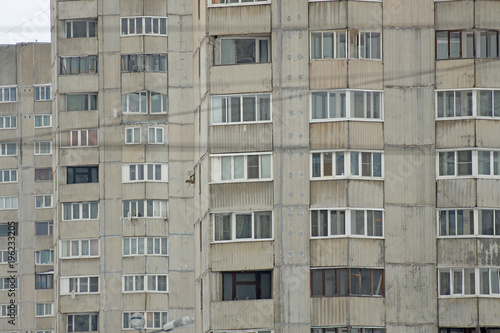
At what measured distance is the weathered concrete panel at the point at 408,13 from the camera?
59.8 m

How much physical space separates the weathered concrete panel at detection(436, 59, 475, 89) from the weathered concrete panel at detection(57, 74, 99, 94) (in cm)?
3329

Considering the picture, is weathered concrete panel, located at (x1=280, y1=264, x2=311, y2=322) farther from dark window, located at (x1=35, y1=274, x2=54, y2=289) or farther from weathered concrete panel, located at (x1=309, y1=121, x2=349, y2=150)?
dark window, located at (x1=35, y1=274, x2=54, y2=289)

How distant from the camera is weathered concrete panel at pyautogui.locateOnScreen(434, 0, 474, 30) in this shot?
59875 millimetres

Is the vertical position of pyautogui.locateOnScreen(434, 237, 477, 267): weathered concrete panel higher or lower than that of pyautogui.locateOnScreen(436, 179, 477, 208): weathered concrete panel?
lower

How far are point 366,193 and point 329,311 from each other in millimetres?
5216

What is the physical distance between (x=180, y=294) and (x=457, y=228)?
30.7 meters

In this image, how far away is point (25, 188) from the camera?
396 feet

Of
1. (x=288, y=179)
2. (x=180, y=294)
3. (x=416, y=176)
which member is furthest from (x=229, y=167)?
(x=180, y=294)

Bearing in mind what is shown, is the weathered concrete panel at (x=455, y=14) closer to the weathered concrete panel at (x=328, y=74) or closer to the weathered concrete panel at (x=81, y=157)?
the weathered concrete panel at (x=328, y=74)

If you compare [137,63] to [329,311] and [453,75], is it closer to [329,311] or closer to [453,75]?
[453,75]

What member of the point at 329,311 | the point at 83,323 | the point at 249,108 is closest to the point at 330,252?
the point at 329,311

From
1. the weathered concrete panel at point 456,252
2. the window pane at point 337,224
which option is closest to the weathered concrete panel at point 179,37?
the window pane at point 337,224

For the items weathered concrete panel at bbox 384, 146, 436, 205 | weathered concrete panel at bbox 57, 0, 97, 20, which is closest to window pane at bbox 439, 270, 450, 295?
weathered concrete panel at bbox 384, 146, 436, 205

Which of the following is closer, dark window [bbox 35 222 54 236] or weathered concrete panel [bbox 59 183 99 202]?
weathered concrete panel [bbox 59 183 99 202]
